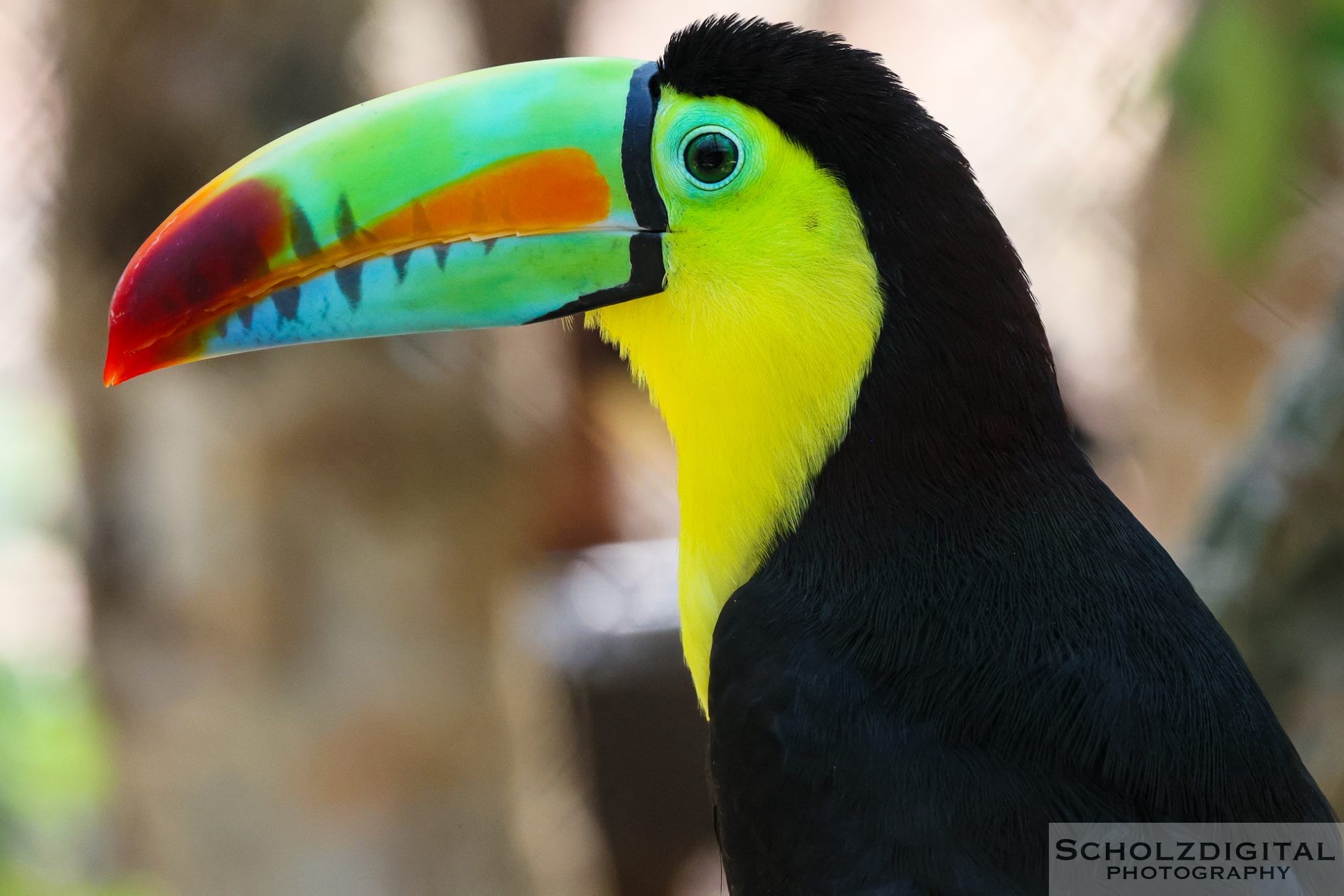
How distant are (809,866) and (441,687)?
1764 mm

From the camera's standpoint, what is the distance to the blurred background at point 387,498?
2469 mm

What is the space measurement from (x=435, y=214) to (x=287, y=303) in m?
0.22

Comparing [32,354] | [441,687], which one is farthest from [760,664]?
[32,354]

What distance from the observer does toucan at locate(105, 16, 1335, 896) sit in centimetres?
127

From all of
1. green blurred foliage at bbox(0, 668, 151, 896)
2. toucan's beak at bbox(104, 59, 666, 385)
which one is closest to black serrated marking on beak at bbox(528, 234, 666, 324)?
toucan's beak at bbox(104, 59, 666, 385)

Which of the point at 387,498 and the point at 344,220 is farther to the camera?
the point at 387,498

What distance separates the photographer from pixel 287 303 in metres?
1.60

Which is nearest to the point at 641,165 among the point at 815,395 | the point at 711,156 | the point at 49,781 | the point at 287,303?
the point at 711,156

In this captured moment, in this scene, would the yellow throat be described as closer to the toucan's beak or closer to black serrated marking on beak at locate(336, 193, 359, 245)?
the toucan's beak

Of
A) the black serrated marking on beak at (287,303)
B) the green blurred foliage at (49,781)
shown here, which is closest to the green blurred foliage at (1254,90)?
the black serrated marking on beak at (287,303)

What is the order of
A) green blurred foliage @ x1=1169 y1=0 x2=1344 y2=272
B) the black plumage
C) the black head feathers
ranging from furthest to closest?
1. green blurred foliage @ x1=1169 y1=0 x2=1344 y2=272
2. the black head feathers
3. the black plumage

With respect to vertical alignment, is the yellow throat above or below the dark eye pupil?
below

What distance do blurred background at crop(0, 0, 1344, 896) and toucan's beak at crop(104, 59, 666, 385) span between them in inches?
41.8

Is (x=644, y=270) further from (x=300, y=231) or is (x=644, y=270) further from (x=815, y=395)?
(x=300, y=231)
